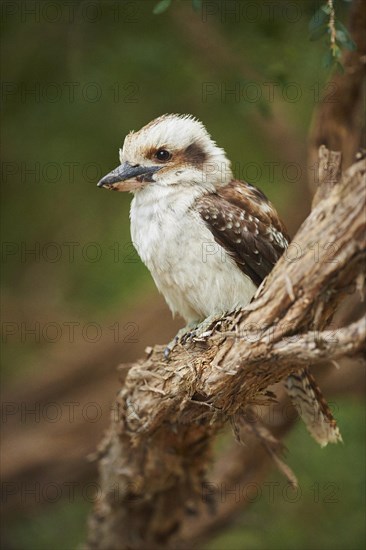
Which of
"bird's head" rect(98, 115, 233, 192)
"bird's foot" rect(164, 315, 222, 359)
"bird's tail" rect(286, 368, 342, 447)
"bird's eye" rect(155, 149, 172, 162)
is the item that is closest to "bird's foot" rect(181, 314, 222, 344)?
"bird's foot" rect(164, 315, 222, 359)

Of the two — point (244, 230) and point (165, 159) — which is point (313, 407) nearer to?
point (244, 230)

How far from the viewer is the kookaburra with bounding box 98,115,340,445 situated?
3312 millimetres

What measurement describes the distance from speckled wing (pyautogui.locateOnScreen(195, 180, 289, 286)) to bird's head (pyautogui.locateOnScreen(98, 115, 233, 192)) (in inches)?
4.1

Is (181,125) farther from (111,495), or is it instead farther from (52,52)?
(52,52)

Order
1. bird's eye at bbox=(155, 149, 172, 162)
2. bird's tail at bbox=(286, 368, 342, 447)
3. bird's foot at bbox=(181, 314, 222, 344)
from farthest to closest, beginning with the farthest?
bird's eye at bbox=(155, 149, 172, 162) < bird's tail at bbox=(286, 368, 342, 447) < bird's foot at bbox=(181, 314, 222, 344)

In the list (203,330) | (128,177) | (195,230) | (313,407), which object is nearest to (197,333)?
(203,330)

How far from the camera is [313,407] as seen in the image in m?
3.35

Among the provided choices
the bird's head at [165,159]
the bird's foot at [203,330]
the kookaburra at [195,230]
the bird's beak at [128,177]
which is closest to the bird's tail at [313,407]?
the kookaburra at [195,230]

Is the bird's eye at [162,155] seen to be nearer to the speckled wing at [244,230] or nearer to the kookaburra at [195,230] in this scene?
the kookaburra at [195,230]

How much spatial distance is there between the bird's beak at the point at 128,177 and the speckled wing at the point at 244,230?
9.1 inches

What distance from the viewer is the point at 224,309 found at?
338cm

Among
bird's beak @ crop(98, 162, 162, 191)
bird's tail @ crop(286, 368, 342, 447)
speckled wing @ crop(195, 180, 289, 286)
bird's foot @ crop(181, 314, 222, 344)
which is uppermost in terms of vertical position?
bird's beak @ crop(98, 162, 162, 191)

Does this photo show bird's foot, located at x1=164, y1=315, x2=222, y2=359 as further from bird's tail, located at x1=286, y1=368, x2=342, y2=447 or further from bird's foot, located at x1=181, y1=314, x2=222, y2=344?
bird's tail, located at x1=286, y1=368, x2=342, y2=447

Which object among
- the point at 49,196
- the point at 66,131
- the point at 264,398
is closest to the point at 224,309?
the point at 264,398
